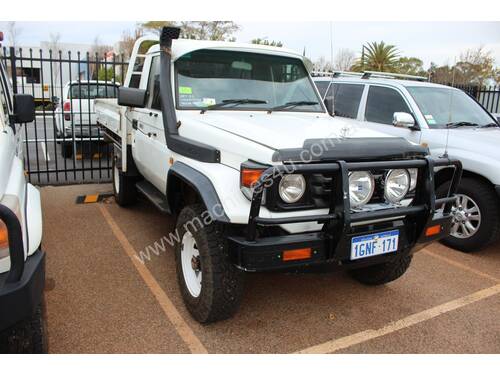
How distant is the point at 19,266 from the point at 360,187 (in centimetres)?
206

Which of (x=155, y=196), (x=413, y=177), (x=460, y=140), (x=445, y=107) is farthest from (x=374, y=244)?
(x=445, y=107)

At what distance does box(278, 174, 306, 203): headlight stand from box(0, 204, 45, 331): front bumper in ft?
4.85

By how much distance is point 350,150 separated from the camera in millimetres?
2725

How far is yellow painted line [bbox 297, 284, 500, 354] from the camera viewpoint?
2.98 metres

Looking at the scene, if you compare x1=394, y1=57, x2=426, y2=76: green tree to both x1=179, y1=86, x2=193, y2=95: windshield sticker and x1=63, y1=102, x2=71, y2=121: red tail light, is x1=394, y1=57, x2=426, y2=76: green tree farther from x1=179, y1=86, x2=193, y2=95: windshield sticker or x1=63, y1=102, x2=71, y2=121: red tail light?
x1=179, y1=86, x2=193, y2=95: windshield sticker

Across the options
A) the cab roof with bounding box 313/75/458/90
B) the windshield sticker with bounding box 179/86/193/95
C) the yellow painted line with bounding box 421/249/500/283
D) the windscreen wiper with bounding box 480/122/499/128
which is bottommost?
the yellow painted line with bounding box 421/249/500/283

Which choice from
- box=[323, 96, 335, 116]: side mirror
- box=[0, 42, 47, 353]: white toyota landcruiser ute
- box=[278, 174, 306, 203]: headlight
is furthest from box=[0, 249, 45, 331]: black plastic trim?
box=[323, 96, 335, 116]: side mirror

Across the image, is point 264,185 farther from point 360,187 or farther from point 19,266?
point 19,266

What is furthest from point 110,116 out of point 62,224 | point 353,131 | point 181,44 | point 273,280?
point 353,131

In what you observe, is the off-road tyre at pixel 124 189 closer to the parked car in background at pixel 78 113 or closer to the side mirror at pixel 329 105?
the side mirror at pixel 329 105

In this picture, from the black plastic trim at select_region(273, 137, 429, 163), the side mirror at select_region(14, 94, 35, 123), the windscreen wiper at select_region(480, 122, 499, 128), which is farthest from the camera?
Answer: the windscreen wiper at select_region(480, 122, 499, 128)

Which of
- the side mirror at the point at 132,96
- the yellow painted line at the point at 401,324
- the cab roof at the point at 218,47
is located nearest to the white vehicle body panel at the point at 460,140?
the yellow painted line at the point at 401,324

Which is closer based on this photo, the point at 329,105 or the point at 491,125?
the point at 329,105

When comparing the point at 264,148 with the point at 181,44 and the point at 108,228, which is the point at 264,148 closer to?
the point at 181,44
